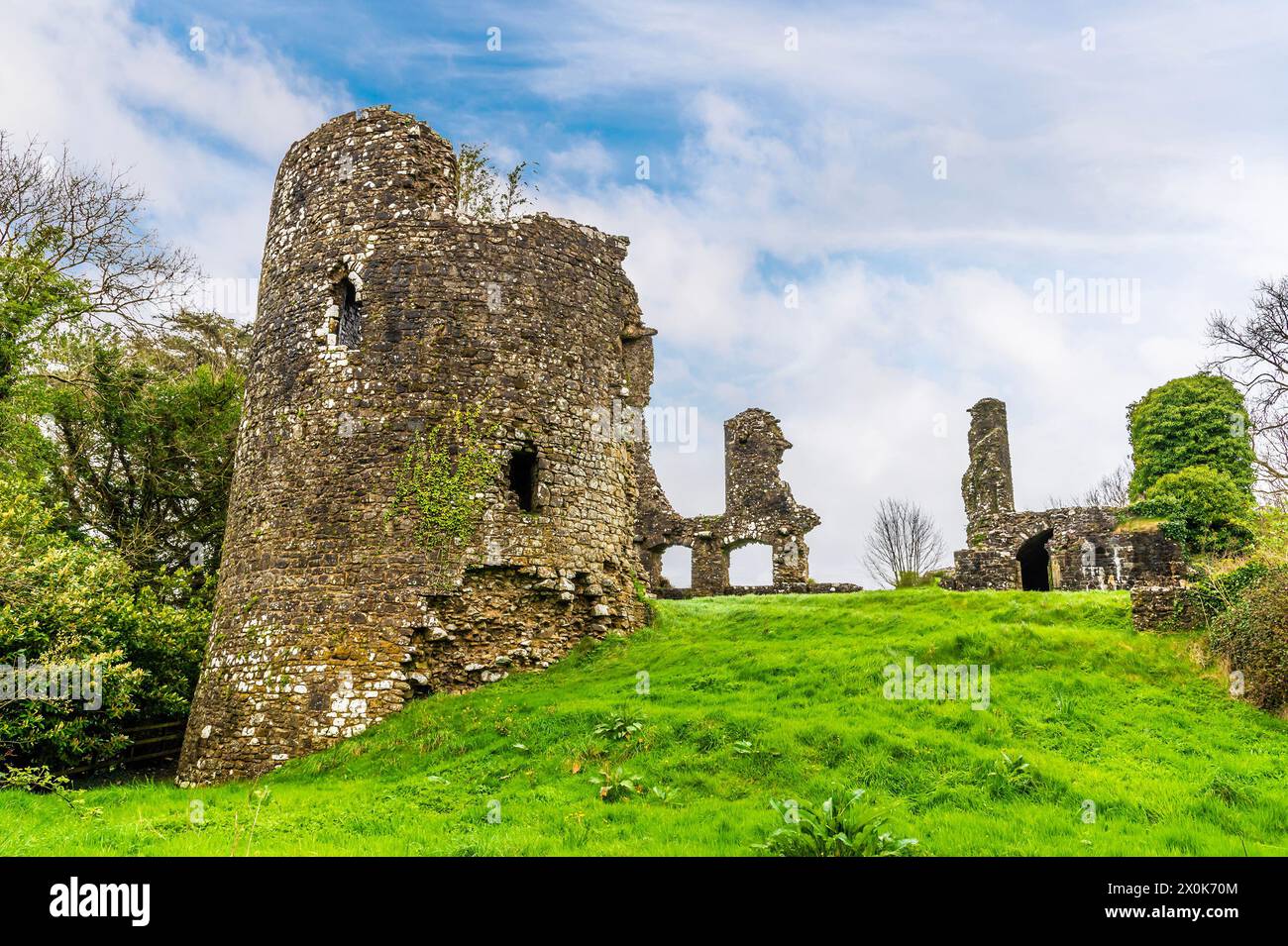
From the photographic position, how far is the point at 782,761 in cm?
982

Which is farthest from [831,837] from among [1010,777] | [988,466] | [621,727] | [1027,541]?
[988,466]

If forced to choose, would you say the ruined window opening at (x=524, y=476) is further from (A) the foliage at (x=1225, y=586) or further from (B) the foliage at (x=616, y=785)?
(A) the foliage at (x=1225, y=586)

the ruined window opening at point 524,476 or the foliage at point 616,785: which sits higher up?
the ruined window opening at point 524,476

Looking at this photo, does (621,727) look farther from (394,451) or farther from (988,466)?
(988,466)

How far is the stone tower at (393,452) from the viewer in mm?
13719

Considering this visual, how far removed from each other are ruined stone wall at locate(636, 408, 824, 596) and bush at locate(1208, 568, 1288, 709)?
14803 millimetres

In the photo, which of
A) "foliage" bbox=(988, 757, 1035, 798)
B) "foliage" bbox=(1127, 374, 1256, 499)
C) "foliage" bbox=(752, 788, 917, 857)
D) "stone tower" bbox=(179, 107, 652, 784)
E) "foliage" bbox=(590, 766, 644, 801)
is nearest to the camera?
"foliage" bbox=(752, 788, 917, 857)

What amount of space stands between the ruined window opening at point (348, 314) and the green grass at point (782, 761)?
6.46 meters

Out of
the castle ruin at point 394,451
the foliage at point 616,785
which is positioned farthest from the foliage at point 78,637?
the foliage at point 616,785

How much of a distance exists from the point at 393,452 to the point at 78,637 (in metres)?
5.61

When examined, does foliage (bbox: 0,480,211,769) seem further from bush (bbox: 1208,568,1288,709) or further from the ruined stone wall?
bush (bbox: 1208,568,1288,709)

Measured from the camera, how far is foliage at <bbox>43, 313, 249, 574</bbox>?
2047cm

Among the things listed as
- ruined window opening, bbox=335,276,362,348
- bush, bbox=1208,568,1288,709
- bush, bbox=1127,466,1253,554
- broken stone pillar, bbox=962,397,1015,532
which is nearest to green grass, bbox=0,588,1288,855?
bush, bbox=1208,568,1288,709
